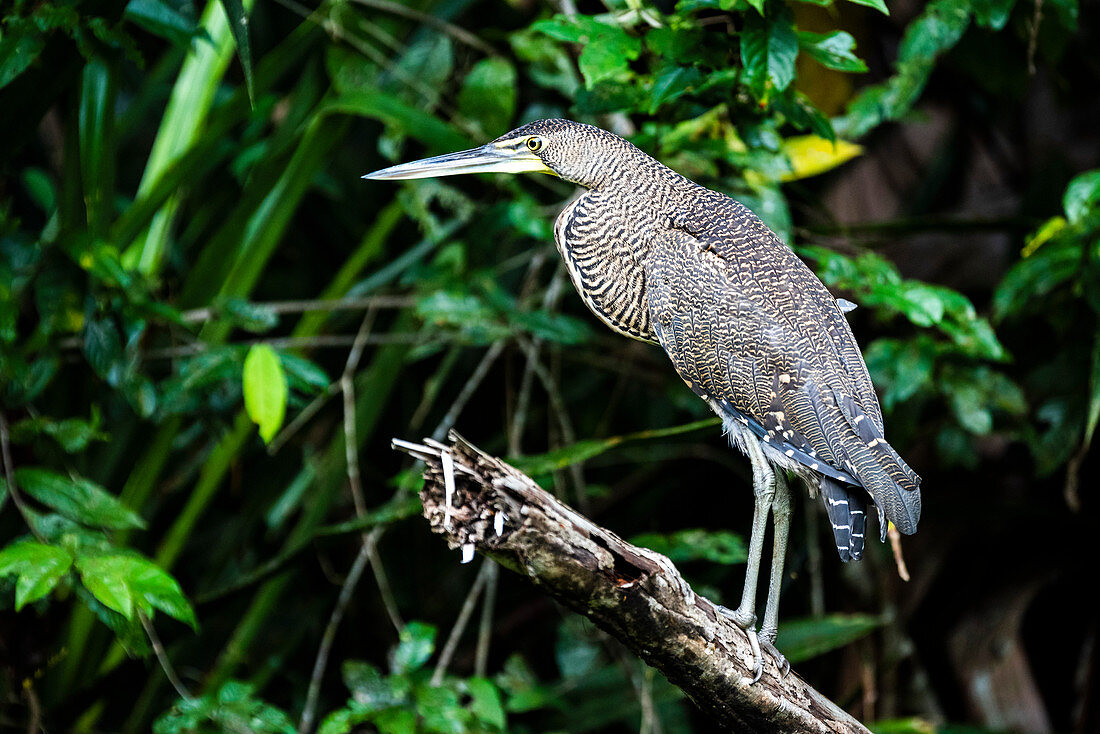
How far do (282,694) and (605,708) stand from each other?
1.36 meters

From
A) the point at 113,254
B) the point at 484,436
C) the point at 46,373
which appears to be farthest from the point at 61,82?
the point at 484,436

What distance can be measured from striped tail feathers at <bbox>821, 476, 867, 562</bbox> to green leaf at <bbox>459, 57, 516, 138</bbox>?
5.21 feet

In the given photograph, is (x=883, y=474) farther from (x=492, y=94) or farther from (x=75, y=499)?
(x=75, y=499)

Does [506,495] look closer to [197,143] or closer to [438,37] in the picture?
[197,143]

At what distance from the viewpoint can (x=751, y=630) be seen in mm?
1966

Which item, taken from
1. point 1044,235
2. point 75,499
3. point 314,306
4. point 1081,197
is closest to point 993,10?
point 1081,197

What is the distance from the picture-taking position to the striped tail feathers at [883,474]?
6.10 feet

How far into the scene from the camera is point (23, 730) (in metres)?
2.95

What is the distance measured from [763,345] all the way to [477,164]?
2.54ft

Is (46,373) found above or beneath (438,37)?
beneath

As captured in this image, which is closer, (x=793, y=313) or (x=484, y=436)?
(x=793, y=313)

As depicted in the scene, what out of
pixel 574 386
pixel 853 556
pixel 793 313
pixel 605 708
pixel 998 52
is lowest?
pixel 605 708

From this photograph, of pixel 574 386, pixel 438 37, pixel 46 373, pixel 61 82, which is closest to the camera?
pixel 61 82

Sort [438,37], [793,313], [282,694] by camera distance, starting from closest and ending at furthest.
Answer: [793,313], [438,37], [282,694]
